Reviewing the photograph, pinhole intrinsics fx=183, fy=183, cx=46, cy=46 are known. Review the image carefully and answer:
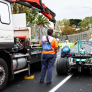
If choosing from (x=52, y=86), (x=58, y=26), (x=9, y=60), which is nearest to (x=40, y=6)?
(x=9, y=60)

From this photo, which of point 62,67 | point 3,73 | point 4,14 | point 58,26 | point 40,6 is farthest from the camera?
point 58,26

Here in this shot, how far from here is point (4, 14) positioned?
5660 mm

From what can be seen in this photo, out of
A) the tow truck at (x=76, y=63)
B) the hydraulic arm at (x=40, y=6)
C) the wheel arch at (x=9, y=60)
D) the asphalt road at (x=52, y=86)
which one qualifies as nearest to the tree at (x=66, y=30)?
the hydraulic arm at (x=40, y=6)

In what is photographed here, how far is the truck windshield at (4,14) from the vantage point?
553 cm

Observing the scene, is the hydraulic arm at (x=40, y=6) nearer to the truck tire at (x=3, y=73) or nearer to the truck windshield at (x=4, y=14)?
Result: the truck windshield at (x=4, y=14)

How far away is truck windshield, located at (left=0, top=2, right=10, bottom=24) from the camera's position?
5.53 m

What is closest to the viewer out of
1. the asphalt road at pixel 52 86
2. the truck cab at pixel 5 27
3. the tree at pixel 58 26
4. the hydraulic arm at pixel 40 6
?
the truck cab at pixel 5 27

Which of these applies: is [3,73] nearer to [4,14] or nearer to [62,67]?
[4,14]

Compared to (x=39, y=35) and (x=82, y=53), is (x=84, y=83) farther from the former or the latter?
(x=39, y=35)

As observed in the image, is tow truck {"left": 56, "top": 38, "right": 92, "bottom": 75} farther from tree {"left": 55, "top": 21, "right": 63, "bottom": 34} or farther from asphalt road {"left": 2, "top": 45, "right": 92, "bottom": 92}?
tree {"left": 55, "top": 21, "right": 63, "bottom": 34}

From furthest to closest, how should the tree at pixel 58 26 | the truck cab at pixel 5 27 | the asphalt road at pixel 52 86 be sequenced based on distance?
the tree at pixel 58 26
the asphalt road at pixel 52 86
the truck cab at pixel 5 27

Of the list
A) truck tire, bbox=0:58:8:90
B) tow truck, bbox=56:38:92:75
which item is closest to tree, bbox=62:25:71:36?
tow truck, bbox=56:38:92:75

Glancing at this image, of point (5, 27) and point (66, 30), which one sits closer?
point (5, 27)

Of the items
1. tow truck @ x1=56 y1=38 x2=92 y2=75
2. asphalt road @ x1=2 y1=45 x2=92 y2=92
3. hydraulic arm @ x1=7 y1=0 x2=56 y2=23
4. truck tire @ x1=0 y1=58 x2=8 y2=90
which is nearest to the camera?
truck tire @ x1=0 y1=58 x2=8 y2=90
